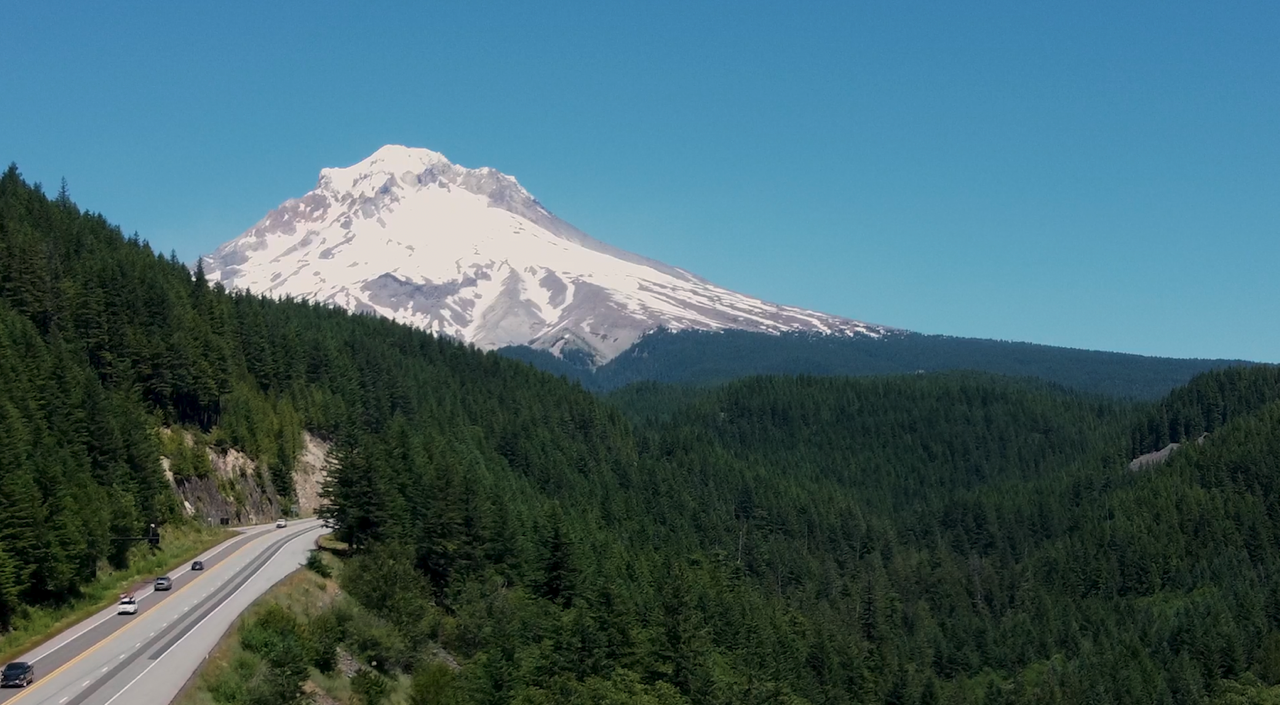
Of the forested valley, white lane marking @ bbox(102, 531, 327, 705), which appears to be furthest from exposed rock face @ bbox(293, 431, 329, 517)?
white lane marking @ bbox(102, 531, 327, 705)

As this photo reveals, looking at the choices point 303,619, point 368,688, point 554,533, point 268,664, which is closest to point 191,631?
point 268,664

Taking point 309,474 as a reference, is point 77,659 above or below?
below

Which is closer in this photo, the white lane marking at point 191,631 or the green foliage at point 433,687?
Answer: the white lane marking at point 191,631

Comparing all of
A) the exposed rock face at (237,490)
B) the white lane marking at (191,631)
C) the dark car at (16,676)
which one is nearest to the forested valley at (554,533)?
the exposed rock face at (237,490)

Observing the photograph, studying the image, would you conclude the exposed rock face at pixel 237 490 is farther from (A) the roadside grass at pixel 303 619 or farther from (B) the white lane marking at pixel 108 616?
(A) the roadside grass at pixel 303 619

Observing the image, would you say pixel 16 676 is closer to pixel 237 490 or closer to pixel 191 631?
pixel 191 631

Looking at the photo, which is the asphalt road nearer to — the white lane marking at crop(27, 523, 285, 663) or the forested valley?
the white lane marking at crop(27, 523, 285, 663)

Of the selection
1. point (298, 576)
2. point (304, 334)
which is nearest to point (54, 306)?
point (298, 576)
